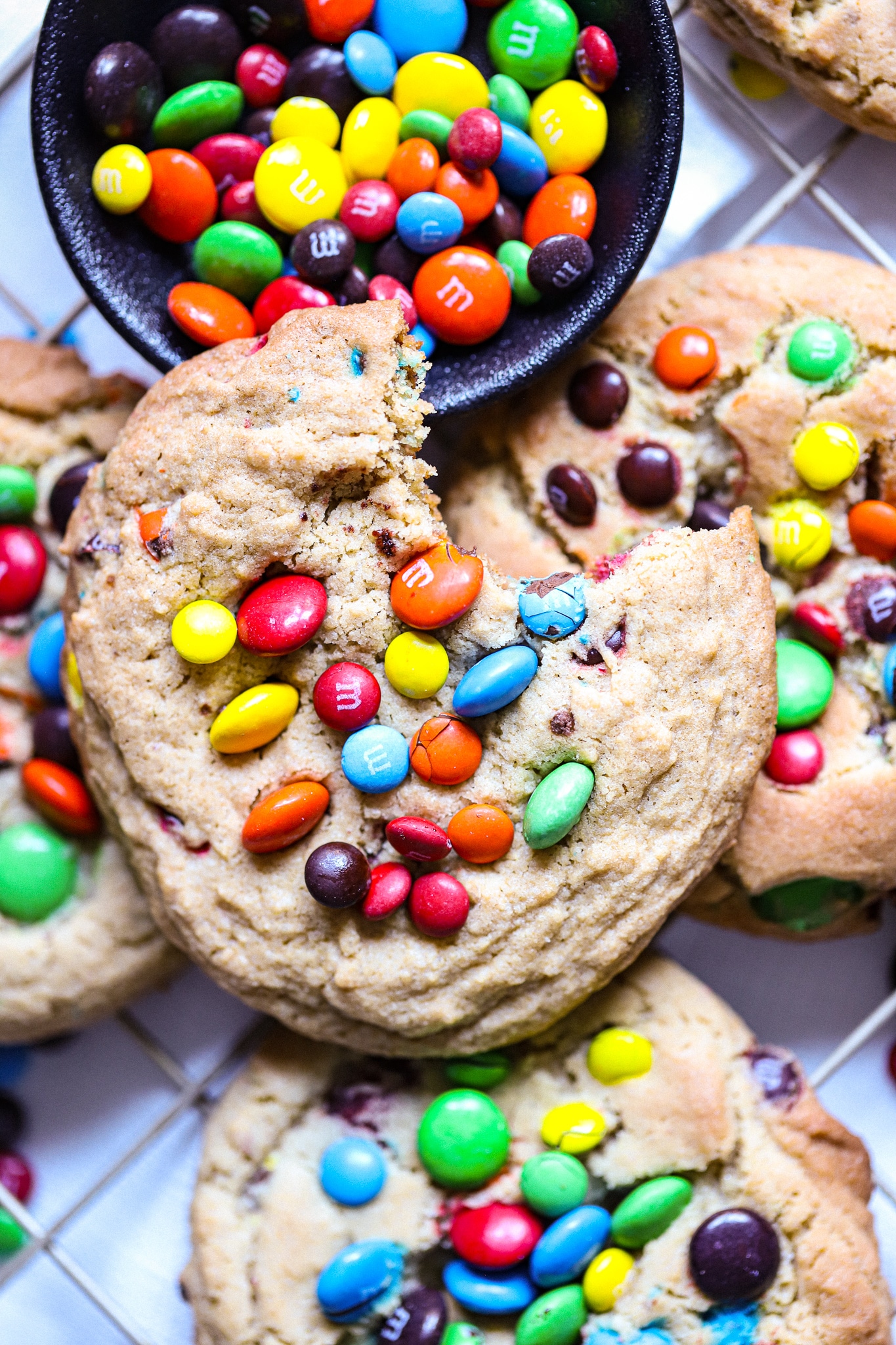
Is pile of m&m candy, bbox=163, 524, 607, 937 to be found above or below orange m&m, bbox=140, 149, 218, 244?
below

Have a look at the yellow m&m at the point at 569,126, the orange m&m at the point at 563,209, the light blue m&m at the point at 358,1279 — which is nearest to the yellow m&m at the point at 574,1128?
the light blue m&m at the point at 358,1279

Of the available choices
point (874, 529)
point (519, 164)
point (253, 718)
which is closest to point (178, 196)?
point (519, 164)

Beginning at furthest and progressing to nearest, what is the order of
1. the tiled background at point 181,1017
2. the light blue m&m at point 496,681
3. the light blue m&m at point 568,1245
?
1. the tiled background at point 181,1017
2. the light blue m&m at point 568,1245
3. the light blue m&m at point 496,681

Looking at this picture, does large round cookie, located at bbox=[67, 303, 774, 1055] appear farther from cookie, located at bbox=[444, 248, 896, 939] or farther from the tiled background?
the tiled background

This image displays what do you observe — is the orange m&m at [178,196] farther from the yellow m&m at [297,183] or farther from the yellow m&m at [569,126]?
the yellow m&m at [569,126]

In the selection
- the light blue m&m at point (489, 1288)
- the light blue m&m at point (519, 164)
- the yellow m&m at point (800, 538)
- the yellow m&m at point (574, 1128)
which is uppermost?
the light blue m&m at point (519, 164)

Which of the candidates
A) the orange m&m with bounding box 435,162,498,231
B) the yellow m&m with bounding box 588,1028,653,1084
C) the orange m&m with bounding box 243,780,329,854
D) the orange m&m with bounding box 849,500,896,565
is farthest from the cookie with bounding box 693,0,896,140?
the yellow m&m with bounding box 588,1028,653,1084

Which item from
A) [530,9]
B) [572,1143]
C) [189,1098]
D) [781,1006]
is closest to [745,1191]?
[572,1143]
